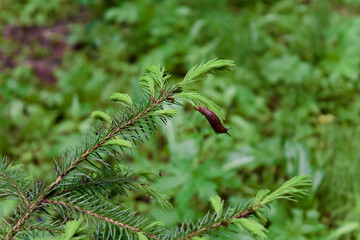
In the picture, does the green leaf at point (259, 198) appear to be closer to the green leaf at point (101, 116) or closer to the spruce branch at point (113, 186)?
the spruce branch at point (113, 186)

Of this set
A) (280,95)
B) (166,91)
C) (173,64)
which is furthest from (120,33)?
(166,91)

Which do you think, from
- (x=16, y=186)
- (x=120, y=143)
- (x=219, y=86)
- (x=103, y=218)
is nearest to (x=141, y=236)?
(x=103, y=218)

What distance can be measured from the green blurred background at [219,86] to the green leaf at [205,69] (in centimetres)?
91

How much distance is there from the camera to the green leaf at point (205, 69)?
763 millimetres

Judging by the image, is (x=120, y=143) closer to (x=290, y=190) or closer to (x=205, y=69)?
(x=205, y=69)

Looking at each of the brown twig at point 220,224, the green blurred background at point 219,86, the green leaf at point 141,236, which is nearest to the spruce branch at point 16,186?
the green leaf at point 141,236

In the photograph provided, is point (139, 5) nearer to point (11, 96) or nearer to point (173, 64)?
point (173, 64)

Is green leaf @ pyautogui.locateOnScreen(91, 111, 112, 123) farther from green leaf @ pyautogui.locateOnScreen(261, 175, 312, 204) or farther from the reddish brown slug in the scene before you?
green leaf @ pyautogui.locateOnScreen(261, 175, 312, 204)

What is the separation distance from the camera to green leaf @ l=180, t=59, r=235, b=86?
2.50ft

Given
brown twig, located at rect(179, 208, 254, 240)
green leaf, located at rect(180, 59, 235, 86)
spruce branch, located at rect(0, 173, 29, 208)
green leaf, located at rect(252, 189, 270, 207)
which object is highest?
green leaf, located at rect(180, 59, 235, 86)

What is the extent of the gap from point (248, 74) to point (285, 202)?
1406 millimetres

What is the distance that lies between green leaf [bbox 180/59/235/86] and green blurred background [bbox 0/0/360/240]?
2.97ft

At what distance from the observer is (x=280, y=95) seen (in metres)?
3.07

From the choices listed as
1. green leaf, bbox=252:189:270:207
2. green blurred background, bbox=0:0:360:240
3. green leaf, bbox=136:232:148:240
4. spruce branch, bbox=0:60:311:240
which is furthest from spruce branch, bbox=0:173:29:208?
green blurred background, bbox=0:0:360:240
